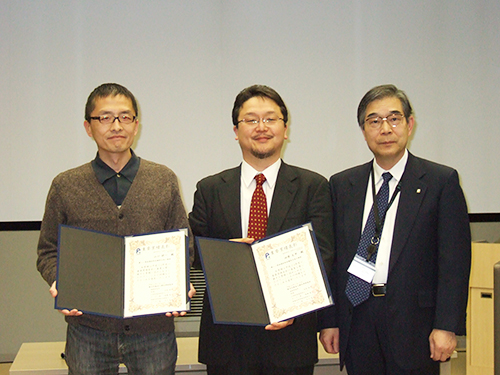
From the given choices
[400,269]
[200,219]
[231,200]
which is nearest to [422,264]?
[400,269]

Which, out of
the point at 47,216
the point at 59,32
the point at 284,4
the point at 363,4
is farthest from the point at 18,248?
the point at 363,4

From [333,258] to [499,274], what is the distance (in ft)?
3.12

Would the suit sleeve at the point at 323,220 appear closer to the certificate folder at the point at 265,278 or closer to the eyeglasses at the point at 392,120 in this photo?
the certificate folder at the point at 265,278

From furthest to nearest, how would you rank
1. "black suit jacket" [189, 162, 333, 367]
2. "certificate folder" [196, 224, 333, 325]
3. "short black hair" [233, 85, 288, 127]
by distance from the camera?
"short black hair" [233, 85, 288, 127], "black suit jacket" [189, 162, 333, 367], "certificate folder" [196, 224, 333, 325]

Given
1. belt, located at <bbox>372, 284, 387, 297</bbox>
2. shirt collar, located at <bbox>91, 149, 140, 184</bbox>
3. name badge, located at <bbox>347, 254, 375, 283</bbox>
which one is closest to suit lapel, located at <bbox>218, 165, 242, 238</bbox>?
shirt collar, located at <bbox>91, 149, 140, 184</bbox>

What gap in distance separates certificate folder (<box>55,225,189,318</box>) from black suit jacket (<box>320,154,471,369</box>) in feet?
2.27

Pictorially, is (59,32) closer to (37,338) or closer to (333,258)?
(37,338)

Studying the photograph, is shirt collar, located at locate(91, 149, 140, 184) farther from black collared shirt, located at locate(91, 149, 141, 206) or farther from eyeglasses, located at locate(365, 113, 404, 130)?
eyeglasses, located at locate(365, 113, 404, 130)

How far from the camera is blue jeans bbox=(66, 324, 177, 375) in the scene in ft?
6.18

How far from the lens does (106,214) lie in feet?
6.35

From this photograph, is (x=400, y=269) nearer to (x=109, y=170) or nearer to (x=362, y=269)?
(x=362, y=269)

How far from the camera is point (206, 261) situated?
1797 millimetres

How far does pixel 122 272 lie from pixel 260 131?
2.53 feet

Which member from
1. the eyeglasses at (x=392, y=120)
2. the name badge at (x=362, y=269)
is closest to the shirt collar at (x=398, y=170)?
the eyeglasses at (x=392, y=120)
